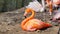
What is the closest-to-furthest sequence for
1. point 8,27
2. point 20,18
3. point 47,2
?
1. point 8,27
2. point 20,18
3. point 47,2

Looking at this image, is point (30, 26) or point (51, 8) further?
point (51, 8)

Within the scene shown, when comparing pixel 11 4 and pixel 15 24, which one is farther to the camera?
pixel 11 4

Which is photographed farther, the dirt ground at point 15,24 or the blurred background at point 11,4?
the blurred background at point 11,4

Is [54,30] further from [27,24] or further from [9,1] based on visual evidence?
[9,1]

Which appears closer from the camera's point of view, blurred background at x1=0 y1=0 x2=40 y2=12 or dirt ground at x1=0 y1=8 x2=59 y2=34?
dirt ground at x1=0 y1=8 x2=59 y2=34

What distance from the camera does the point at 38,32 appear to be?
4039 mm

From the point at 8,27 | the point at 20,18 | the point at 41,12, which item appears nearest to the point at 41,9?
the point at 41,12

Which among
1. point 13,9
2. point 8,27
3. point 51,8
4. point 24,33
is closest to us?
point 24,33

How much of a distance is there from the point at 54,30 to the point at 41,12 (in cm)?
161

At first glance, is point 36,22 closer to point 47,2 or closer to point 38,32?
point 38,32

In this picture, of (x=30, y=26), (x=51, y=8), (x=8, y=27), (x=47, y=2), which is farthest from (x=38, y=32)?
(x=47, y=2)

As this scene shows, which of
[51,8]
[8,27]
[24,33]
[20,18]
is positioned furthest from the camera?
[51,8]

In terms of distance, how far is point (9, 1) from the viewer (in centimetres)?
657

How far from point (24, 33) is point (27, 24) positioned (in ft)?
0.82
